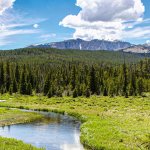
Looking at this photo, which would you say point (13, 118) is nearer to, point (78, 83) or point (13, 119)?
point (13, 119)

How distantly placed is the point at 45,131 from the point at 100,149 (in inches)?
558

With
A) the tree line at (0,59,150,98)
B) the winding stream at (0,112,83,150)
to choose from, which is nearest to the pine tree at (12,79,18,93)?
the tree line at (0,59,150,98)

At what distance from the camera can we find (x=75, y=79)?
15238 centimetres

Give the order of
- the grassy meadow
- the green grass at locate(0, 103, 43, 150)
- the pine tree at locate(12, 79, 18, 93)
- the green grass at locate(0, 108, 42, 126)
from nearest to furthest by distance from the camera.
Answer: the grassy meadow < the green grass at locate(0, 103, 43, 150) < the green grass at locate(0, 108, 42, 126) < the pine tree at locate(12, 79, 18, 93)

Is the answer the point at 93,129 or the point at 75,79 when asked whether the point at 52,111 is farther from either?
the point at 75,79

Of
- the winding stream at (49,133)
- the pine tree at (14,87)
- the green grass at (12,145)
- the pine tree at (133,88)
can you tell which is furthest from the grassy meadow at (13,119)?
the pine tree at (14,87)

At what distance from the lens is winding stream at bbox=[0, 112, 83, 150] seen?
37.5 m

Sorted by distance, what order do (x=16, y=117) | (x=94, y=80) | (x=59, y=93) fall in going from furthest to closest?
1. (x=94, y=80)
2. (x=59, y=93)
3. (x=16, y=117)

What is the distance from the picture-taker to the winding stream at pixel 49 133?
37500 mm

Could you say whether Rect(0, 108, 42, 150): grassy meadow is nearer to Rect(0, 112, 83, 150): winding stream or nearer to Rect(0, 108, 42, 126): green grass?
Rect(0, 108, 42, 126): green grass

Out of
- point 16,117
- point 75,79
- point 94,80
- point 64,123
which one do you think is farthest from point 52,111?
point 75,79

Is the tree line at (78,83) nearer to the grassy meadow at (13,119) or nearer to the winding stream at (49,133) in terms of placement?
the grassy meadow at (13,119)

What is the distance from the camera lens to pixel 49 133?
4503cm

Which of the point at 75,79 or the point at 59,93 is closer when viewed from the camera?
the point at 59,93
